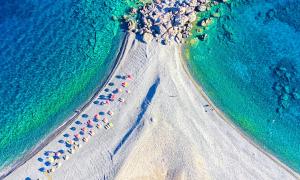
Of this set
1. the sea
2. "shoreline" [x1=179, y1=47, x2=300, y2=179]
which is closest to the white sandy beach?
"shoreline" [x1=179, y1=47, x2=300, y2=179]

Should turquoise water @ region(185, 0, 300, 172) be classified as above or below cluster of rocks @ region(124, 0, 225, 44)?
below

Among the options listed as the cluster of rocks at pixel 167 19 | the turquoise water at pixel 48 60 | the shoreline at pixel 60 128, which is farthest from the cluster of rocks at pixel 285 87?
the turquoise water at pixel 48 60

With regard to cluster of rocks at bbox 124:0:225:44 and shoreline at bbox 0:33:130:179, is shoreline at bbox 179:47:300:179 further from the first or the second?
shoreline at bbox 0:33:130:179

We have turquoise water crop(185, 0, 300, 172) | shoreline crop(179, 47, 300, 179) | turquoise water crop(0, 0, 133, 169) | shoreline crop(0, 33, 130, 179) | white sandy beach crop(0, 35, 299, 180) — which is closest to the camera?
white sandy beach crop(0, 35, 299, 180)

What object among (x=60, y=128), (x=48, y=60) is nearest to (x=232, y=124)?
(x=60, y=128)

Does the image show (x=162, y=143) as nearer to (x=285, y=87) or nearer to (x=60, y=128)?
(x=60, y=128)

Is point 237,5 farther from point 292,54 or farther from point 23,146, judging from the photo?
point 23,146
